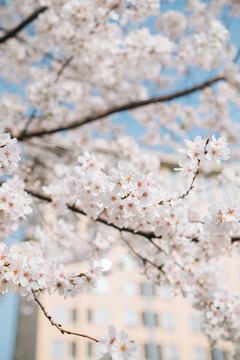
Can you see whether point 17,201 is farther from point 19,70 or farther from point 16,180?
point 19,70

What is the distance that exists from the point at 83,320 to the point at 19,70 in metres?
21.5

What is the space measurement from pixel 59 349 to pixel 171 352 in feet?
27.8

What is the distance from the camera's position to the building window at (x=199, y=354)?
2336cm

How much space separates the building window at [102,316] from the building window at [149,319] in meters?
2.93

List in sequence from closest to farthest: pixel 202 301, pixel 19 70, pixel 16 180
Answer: pixel 16 180 → pixel 202 301 → pixel 19 70

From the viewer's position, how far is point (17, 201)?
2.43 meters

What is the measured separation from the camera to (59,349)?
21750 mm

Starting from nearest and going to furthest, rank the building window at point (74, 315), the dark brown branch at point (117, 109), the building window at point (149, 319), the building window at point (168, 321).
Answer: the dark brown branch at point (117, 109)
the building window at point (74, 315)
the building window at point (149, 319)
the building window at point (168, 321)

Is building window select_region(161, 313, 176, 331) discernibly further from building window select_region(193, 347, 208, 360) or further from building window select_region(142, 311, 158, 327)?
building window select_region(193, 347, 208, 360)

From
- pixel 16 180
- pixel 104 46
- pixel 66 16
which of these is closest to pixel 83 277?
pixel 16 180

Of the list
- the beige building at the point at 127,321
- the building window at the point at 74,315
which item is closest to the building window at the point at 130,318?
Result: the beige building at the point at 127,321

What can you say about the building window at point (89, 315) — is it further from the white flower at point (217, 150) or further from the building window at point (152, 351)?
the white flower at point (217, 150)

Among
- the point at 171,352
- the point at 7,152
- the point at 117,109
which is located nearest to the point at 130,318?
the point at 171,352

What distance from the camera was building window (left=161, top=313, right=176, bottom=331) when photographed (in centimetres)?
2417
